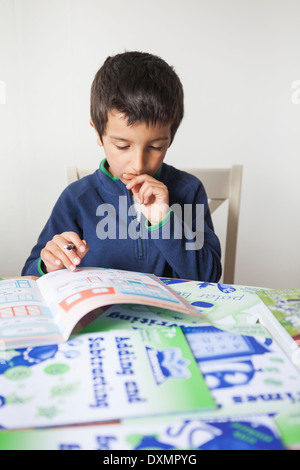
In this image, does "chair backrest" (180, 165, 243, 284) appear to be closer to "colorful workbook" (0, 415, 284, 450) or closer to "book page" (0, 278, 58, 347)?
"book page" (0, 278, 58, 347)

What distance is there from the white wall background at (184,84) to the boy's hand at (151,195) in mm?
777

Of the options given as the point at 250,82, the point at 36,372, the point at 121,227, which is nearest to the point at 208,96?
the point at 250,82

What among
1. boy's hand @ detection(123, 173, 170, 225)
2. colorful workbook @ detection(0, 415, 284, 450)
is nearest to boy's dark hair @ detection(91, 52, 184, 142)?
boy's hand @ detection(123, 173, 170, 225)

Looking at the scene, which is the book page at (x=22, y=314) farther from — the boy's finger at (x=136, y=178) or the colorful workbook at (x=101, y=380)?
the boy's finger at (x=136, y=178)

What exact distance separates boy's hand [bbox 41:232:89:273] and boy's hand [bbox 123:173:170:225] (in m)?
0.16

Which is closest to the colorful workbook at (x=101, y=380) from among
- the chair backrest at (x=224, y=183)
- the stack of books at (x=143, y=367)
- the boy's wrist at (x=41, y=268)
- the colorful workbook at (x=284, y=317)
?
the stack of books at (x=143, y=367)

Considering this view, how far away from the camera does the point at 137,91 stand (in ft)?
2.50

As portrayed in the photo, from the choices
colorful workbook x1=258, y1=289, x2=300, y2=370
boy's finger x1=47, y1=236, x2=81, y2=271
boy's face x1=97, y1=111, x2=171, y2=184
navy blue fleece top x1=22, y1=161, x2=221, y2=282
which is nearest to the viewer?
colorful workbook x1=258, y1=289, x2=300, y2=370

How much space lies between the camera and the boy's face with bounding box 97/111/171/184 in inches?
29.6

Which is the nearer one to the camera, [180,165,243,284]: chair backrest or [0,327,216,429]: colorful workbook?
[0,327,216,429]: colorful workbook

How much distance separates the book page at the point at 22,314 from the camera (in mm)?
476

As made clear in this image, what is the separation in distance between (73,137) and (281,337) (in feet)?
4.08

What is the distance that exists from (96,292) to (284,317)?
0.77ft
